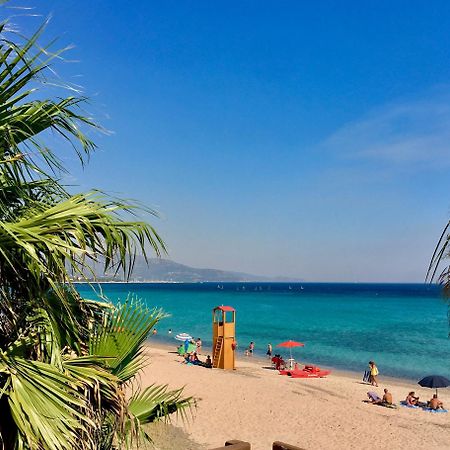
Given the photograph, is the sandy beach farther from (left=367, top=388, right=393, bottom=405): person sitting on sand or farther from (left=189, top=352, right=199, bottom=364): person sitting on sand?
(left=189, top=352, right=199, bottom=364): person sitting on sand

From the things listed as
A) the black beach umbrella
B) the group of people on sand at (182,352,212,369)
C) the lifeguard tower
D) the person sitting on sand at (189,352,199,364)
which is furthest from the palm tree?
the person sitting on sand at (189,352,199,364)

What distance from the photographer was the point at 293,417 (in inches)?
523

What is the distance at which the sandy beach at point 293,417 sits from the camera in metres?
11.4

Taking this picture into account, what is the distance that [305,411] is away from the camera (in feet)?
45.9

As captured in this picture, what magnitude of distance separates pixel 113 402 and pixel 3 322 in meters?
0.90

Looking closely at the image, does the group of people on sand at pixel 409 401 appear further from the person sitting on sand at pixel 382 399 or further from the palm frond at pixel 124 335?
the palm frond at pixel 124 335

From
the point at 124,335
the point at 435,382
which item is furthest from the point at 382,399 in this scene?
the point at 124,335

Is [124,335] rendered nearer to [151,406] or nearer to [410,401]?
[151,406]

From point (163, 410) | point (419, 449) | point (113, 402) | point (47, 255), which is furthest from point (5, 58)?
point (419, 449)

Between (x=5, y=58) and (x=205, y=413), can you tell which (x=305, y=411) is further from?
(x=5, y=58)

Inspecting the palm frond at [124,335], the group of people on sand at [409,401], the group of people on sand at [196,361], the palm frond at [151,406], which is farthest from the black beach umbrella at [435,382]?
the palm frond at [124,335]

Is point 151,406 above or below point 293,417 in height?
above

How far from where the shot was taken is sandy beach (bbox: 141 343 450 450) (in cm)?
1135

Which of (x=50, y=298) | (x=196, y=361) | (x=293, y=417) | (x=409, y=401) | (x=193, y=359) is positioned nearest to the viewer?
(x=50, y=298)
